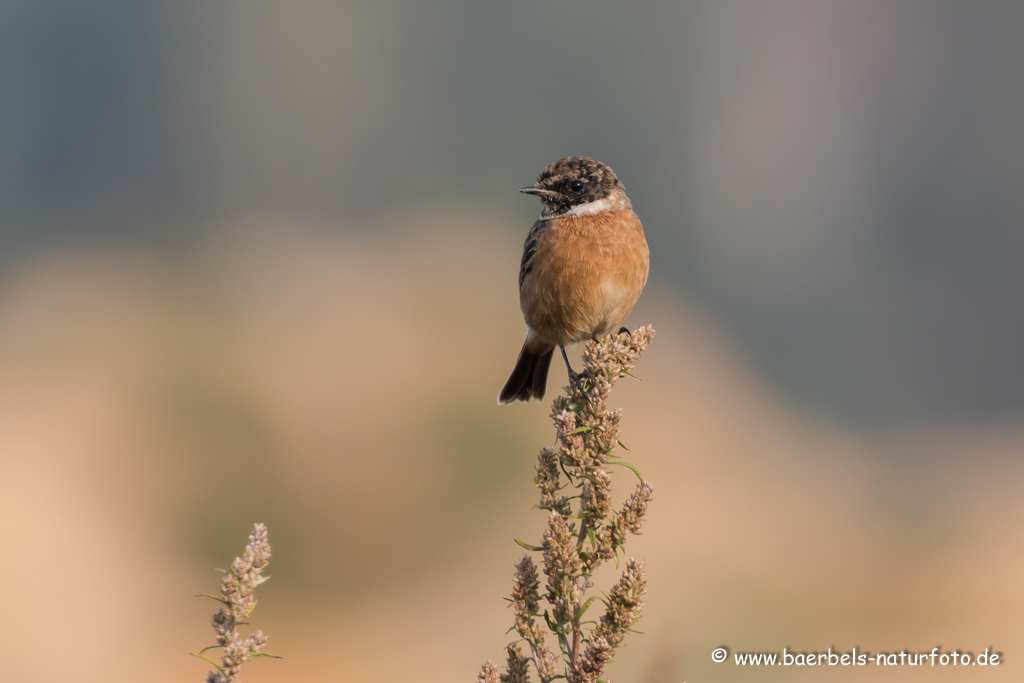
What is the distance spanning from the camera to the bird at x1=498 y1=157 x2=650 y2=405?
4.73 m

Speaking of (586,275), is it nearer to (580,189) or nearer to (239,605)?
(580,189)

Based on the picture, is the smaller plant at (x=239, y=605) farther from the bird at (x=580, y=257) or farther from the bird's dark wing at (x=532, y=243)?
the bird's dark wing at (x=532, y=243)

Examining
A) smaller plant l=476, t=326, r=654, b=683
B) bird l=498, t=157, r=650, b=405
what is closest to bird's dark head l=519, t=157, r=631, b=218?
bird l=498, t=157, r=650, b=405

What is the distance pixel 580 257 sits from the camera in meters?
4.75

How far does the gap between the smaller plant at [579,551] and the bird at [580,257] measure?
1649 mm

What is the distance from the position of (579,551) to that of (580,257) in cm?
250

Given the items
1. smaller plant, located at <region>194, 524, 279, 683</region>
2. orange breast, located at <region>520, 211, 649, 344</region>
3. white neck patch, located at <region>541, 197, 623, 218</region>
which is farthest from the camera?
white neck patch, located at <region>541, 197, 623, 218</region>

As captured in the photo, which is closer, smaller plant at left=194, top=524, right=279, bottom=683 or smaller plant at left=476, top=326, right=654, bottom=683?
smaller plant at left=194, top=524, right=279, bottom=683

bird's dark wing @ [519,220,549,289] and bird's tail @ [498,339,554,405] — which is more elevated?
bird's dark wing @ [519,220,549,289]

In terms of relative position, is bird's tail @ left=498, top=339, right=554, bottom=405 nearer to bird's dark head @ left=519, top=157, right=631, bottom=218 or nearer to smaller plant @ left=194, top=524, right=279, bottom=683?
bird's dark head @ left=519, top=157, right=631, bottom=218

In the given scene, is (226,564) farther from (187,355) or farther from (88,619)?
(187,355)

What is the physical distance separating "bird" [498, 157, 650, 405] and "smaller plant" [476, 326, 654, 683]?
5.41 feet

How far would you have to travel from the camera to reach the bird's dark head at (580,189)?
5.02 m

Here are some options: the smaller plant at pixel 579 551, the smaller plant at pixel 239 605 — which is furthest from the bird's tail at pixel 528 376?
the smaller plant at pixel 239 605
